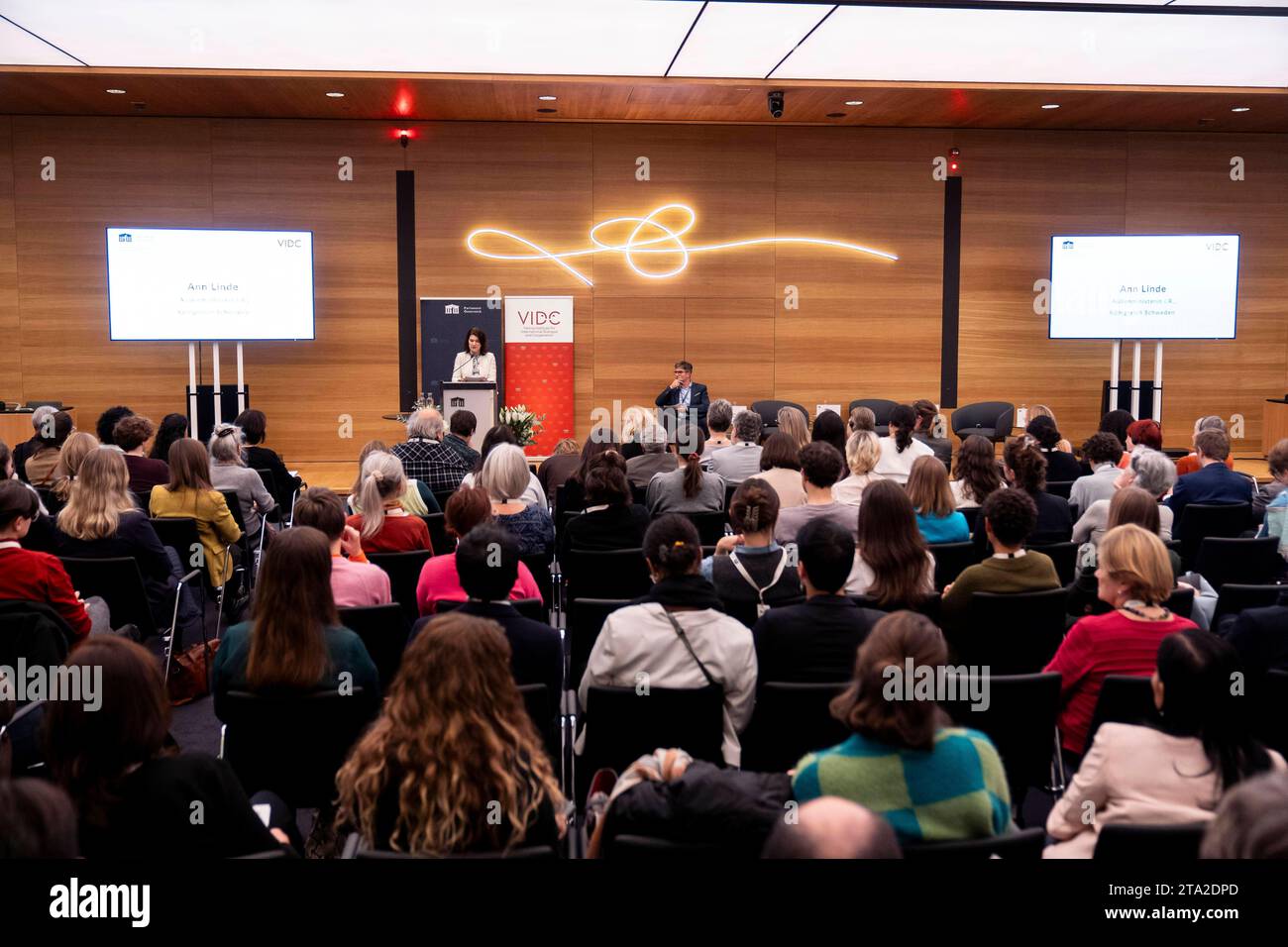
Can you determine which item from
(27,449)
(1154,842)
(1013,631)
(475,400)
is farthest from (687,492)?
(475,400)

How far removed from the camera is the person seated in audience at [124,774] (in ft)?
6.86

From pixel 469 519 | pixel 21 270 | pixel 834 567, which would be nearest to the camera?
pixel 834 567

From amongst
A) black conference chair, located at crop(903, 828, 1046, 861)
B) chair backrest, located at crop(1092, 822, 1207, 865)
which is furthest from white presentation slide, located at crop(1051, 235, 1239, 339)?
black conference chair, located at crop(903, 828, 1046, 861)

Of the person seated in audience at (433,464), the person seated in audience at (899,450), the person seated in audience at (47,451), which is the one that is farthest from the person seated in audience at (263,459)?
Result: the person seated in audience at (899,450)

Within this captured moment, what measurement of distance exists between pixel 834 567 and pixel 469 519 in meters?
1.80

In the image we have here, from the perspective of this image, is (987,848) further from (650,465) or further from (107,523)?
(650,465)

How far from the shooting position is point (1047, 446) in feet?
23.1

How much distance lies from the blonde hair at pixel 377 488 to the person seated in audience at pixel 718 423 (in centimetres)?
282

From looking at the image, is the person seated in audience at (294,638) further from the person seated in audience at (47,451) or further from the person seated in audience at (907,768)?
the person seated in audience at (47,451)

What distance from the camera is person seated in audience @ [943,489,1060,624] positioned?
3.90 metres

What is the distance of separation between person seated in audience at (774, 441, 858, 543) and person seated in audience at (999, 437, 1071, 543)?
958 millimetres

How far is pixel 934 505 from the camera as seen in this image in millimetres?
4910
